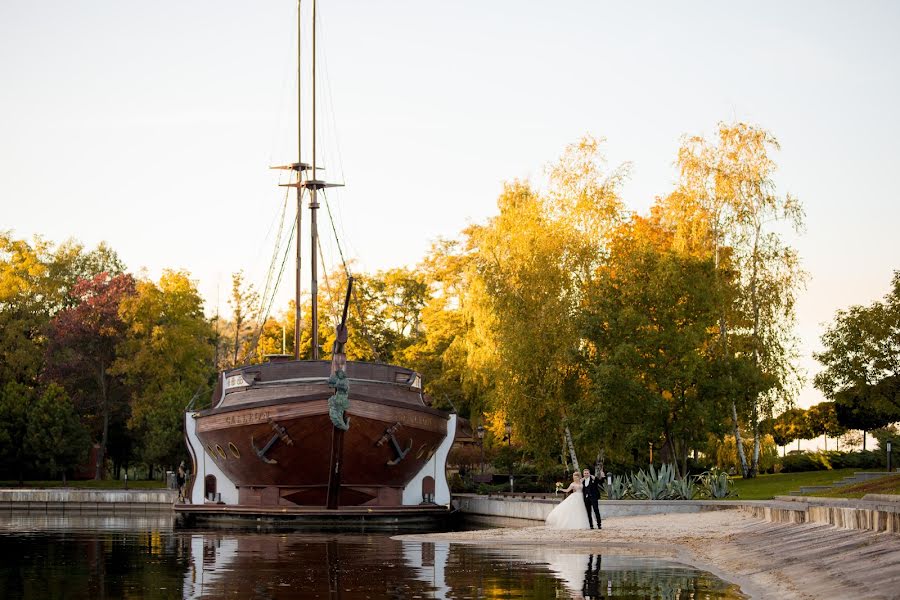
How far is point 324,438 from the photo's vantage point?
34719mm

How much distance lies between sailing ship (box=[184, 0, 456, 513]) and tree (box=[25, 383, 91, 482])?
994 inches

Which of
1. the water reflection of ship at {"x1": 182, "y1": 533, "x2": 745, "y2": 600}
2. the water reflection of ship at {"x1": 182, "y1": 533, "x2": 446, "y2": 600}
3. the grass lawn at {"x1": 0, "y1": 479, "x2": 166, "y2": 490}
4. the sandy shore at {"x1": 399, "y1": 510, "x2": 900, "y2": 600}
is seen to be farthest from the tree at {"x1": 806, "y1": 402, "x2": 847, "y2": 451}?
the water reflection of ship at {"x1": 182, "y1": 533, "x2": 745, "y2": 600}

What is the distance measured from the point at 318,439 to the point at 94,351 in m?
40.6

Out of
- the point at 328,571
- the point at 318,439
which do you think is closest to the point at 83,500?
the point at 318,439

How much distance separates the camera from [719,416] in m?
41.8

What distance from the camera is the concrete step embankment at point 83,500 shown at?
5238cm

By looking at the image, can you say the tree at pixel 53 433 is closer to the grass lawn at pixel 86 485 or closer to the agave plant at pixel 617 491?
the grass lawn at pixel 86 485

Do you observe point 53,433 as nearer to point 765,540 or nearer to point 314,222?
point 314,222

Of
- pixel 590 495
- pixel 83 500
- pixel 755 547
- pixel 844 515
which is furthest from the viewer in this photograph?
pixel 83 500

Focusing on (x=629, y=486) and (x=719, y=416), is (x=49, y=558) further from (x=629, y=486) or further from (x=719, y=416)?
(x=719, y=416)

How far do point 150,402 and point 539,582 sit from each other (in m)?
54.8

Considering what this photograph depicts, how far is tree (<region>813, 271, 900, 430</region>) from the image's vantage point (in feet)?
160

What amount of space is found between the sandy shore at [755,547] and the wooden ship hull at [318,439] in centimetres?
765

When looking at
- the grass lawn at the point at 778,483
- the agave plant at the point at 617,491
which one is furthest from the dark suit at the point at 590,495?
the grass lawn at the point at 778,483
